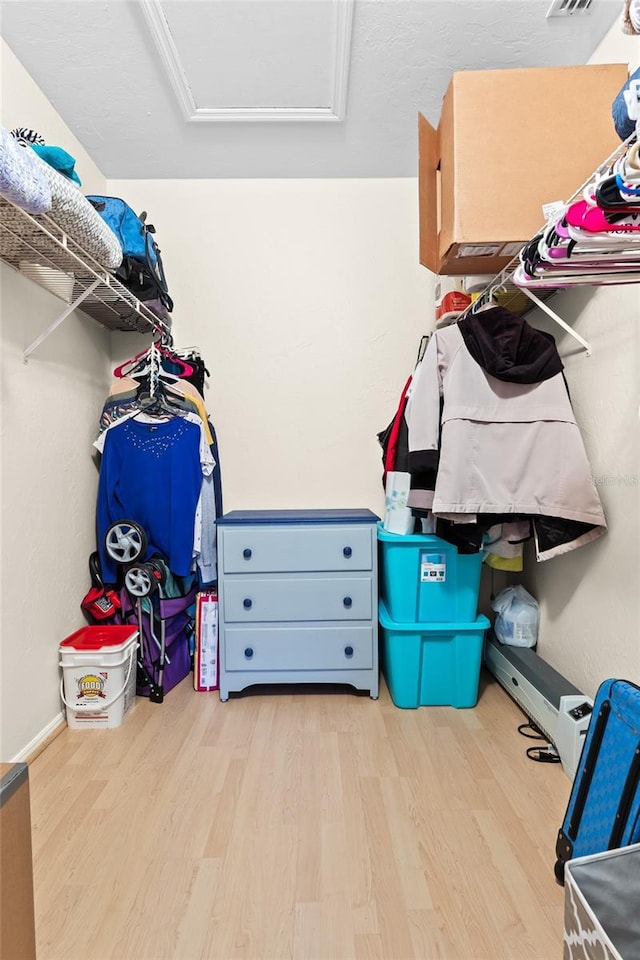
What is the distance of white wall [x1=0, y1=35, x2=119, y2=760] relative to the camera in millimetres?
1891

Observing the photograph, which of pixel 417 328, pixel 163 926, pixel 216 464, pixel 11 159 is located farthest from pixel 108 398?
pixel 163 926

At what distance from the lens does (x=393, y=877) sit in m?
1.38

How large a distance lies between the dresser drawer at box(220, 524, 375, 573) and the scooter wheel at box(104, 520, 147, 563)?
364mm

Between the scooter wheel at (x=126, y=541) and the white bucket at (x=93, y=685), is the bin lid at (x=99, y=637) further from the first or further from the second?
the scooter wheel at (x=126, y=541)

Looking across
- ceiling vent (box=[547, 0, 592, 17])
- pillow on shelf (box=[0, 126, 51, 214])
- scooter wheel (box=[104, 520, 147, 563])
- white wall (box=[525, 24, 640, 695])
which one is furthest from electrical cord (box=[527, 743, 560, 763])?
ceiling vent (box=[547, 0, 592, 17])

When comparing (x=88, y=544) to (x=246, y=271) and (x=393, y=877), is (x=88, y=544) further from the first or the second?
(x=393, y=877)

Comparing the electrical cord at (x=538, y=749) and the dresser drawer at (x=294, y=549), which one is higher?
the dresser drawer at (x=294, y=549)

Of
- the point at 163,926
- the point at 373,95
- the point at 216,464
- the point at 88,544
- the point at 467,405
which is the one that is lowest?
the point at 163,926

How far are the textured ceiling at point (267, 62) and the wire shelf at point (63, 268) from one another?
79 cm

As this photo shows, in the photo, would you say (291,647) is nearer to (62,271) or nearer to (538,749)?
(538,749)

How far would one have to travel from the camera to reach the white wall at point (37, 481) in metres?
1.89

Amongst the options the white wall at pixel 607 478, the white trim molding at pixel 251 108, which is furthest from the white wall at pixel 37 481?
the white wall at pixel 607 478

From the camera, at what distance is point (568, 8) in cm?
180

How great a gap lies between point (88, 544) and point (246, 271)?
1.65 m
